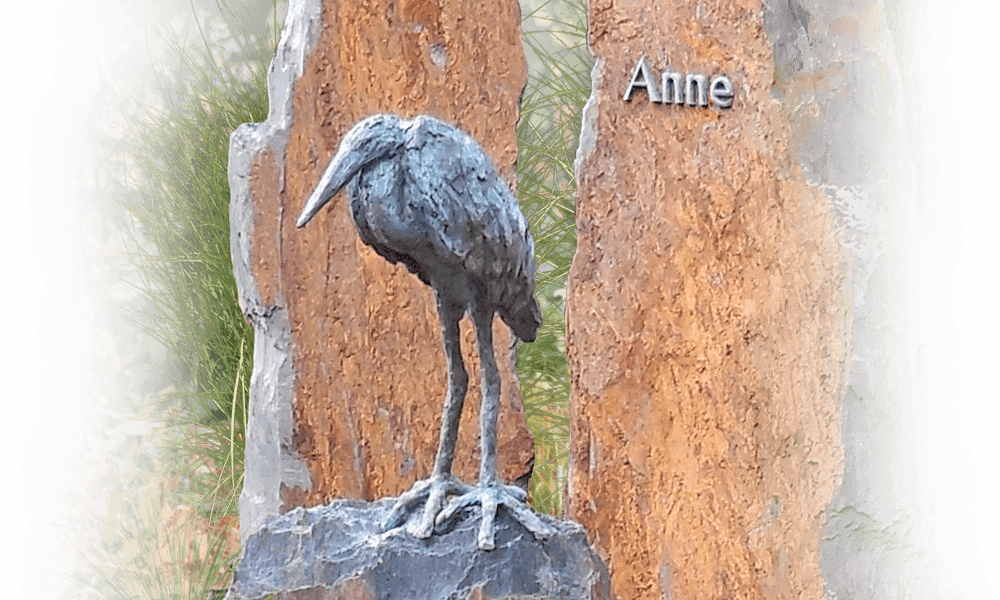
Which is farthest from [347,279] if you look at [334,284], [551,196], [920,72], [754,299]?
[920,72]

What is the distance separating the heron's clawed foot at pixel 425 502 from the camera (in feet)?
6.08

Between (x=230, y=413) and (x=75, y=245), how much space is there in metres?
0.71

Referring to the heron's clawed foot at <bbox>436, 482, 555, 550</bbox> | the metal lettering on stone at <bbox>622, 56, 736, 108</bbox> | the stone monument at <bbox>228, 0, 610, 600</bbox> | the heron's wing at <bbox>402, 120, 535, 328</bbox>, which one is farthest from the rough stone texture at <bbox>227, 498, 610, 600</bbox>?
the metal lettering on stone at <bbox>622, 56, 736, 108</bbox>

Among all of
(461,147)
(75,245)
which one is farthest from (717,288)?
(75,245)

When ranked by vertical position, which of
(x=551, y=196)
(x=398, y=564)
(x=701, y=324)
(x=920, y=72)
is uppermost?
(x=920, y=72)

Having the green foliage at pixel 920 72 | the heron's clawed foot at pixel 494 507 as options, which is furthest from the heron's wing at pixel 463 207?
the green foliage at pixel 920 72

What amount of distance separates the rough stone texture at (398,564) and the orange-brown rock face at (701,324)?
0.22 meters

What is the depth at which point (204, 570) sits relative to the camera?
2.51 metres

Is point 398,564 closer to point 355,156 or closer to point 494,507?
point 494,507

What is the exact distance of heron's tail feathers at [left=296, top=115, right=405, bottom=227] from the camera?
164cm

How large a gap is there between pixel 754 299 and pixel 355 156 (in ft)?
2.36

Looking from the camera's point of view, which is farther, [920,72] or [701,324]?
[920,72]

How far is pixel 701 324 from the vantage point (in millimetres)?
2021

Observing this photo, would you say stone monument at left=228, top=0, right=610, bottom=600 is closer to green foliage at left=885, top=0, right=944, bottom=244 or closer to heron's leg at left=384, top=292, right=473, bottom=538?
heron's leg at left=384, top=292, right=473, bottom=538
